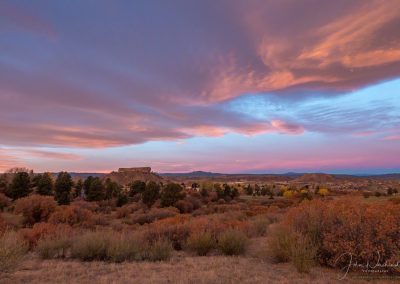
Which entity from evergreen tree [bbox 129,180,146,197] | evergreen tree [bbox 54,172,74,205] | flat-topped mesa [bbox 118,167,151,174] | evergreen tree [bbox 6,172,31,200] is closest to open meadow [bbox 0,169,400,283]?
evergreen tree [bbox 54,172,74,205]

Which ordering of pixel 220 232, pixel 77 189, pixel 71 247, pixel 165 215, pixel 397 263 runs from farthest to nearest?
pixel 77 189 → pixel 165 215 → pixel 220 232 → pixel 71 247 → pixel 397 263

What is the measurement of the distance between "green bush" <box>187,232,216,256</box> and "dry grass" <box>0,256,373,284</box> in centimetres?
188

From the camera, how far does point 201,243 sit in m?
14.7

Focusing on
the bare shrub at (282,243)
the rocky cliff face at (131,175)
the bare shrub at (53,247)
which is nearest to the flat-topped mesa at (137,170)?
the rocky cliff face at (131,175)

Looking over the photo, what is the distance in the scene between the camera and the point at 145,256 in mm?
13195

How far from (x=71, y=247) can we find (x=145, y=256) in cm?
296

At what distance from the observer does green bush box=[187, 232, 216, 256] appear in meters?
14.7

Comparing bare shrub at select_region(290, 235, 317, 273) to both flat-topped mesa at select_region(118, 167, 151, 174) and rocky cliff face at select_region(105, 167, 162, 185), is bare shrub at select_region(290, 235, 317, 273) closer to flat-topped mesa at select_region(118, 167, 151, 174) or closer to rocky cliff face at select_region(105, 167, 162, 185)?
rocky cliff face at select_region(105, 167, 162, 185)

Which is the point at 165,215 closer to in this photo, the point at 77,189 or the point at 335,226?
the point at 335,226

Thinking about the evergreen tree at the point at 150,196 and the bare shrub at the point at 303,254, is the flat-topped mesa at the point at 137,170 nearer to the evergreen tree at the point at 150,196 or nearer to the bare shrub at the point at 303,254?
the evergreen tree at the point at 150,196

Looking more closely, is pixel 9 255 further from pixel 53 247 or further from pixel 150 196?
pixel 150 196

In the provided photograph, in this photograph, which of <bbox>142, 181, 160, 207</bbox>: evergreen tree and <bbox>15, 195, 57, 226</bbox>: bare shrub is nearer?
<bbox>15, 195, 57, 226</bbox>: bare shrub

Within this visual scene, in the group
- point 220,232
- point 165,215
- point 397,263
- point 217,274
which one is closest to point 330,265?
point 397,263

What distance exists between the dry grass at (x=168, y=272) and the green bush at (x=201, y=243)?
1883 mm
